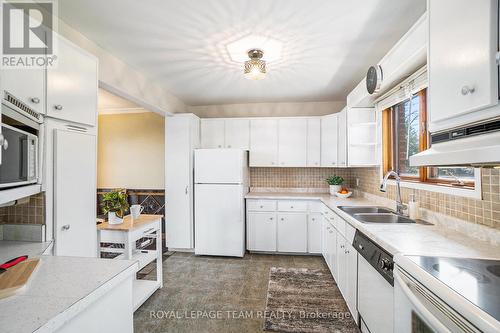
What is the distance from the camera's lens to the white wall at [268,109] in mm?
4242

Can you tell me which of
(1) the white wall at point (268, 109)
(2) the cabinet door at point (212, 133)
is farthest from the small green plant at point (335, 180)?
(2) the cabinet door at point (212, 133)

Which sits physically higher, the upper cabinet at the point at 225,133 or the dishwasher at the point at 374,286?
the upper cabinet at the point at 225,133

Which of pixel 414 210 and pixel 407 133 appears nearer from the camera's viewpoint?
pixel 414 210

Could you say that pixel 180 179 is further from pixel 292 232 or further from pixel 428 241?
pixel 428 241

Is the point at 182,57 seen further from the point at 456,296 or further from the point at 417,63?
the point at 456,296

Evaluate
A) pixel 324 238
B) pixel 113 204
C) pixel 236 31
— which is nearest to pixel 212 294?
pixel 113 204

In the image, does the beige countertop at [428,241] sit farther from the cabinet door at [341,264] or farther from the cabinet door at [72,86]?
the cabinet door at [72,86]

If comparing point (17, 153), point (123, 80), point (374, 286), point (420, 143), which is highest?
point (123, 80)

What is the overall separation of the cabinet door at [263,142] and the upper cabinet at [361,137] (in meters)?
1.21

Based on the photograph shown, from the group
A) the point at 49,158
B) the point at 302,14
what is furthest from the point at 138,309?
the point at 302,14

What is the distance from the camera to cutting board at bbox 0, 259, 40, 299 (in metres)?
0.87

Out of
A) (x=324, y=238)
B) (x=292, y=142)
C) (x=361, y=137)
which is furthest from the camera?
(x=292, y=142)

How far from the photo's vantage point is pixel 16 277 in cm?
97

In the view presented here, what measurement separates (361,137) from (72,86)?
303 cm
